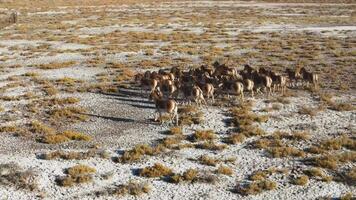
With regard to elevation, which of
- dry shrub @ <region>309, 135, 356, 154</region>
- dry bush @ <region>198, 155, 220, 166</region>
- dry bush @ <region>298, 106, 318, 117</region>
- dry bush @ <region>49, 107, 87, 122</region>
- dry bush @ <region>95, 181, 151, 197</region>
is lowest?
dry bush @ <region>298, 106, 318, 117</region>

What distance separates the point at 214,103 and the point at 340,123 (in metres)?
6.85

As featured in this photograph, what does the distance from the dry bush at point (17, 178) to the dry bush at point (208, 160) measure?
6268 millimetres

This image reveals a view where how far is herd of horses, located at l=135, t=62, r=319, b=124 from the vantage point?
26172 mm

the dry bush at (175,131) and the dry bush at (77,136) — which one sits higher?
the dry bush at (77,136)

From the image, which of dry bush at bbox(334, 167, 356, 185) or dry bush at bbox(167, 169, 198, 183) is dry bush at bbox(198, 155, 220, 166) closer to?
dry bush at bbox(167, 169, 198, 183)

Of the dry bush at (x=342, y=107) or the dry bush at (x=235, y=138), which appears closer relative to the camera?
the dry bush at (x=235, y=138)

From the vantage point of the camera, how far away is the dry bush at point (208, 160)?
59.7ft

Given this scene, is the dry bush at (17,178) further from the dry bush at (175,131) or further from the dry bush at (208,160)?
the dry bush at (175,131)

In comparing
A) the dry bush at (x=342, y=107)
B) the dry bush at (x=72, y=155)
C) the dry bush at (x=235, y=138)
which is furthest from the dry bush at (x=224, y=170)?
the dry bush at (x=342, y=107)

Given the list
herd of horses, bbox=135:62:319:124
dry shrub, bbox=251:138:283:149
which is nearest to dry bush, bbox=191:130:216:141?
dry shrub, bbox=251:138:283:149

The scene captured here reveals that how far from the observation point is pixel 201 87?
86.9ft

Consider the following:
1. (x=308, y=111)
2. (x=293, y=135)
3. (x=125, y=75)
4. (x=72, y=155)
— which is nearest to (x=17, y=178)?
(x=72, y=155)

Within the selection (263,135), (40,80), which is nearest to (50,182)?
(263,135)

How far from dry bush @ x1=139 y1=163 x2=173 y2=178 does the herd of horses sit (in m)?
6.68
